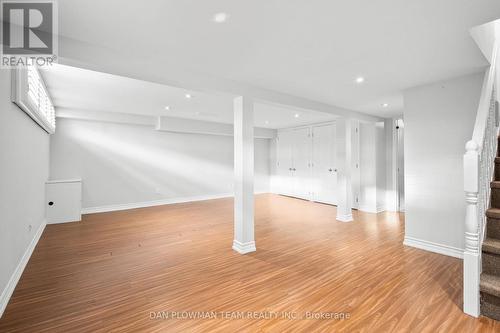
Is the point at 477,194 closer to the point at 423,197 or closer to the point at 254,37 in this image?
the point at 423,197

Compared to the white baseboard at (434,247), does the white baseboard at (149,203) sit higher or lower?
higher

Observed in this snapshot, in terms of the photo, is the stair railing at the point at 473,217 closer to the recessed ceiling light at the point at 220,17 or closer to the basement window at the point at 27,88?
the recessed ceiling light at the point at 220,17

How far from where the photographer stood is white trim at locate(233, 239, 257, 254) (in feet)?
10.6

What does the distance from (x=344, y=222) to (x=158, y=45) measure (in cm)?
445

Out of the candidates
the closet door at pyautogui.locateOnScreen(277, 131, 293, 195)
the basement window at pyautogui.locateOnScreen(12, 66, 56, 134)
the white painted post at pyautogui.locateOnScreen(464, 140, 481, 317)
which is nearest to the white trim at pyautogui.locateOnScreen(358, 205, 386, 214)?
the closet door at pyautogui.locateOnScreen(277, 131, 293, 195)

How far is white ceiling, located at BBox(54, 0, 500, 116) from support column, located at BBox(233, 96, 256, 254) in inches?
17.8

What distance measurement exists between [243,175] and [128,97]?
273 cm

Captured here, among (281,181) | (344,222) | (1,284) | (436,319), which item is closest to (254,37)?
(436,319)

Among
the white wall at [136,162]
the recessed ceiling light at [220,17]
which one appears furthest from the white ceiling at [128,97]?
the recessed ceiling light at [220,17]

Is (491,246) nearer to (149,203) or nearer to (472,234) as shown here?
(472,234)

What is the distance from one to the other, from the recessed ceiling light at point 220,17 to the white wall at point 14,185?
1.86 m

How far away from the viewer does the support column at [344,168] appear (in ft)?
15.9

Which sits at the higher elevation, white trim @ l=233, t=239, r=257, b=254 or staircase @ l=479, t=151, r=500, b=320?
staircase @ l=479, t=151, r=500, b=320

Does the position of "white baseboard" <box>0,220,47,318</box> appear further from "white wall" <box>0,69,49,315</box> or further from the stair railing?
the stair railing
